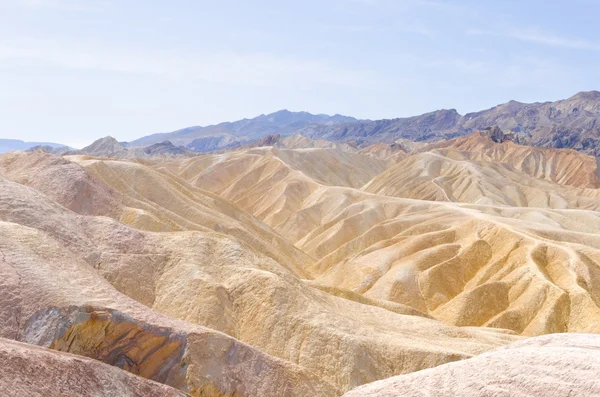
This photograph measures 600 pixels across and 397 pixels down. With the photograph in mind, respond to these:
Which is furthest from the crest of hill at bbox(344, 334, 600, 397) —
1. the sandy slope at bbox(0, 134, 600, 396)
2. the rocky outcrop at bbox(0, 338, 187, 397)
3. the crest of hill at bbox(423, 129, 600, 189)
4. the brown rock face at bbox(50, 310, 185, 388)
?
the crest of hill at bbox(423, 129, 600, 189)

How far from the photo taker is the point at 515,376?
11.4 metres

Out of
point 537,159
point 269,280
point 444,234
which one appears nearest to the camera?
point 269,280

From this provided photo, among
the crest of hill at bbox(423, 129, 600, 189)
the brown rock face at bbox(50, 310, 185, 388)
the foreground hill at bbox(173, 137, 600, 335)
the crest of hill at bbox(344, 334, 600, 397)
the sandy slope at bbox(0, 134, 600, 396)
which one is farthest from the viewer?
the crest of hill at bbox(423, 129, 600, 189)

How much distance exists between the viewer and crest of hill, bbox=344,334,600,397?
10.8 meters

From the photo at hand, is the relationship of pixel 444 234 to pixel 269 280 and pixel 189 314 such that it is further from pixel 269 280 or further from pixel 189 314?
pixel 189 314

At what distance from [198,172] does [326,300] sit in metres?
95.6

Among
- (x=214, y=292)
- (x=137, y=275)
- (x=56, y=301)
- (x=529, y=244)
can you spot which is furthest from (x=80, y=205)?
(x=529, y=244)

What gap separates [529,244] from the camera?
56688 mm

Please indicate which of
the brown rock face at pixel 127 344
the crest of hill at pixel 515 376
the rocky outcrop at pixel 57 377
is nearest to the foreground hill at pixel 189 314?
the brown rock face at pixel 127 344

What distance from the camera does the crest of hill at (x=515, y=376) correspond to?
10.8 m

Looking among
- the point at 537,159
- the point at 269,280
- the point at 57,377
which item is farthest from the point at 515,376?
the point at 537,159

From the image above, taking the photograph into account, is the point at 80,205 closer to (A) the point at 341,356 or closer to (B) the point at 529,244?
(A) the point at 341,356

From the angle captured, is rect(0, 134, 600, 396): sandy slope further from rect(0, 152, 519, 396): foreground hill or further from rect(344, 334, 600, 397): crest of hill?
rect(344, 334, 600, 397): crest of hill

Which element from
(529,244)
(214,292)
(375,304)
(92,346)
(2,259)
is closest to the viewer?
(92,346)
